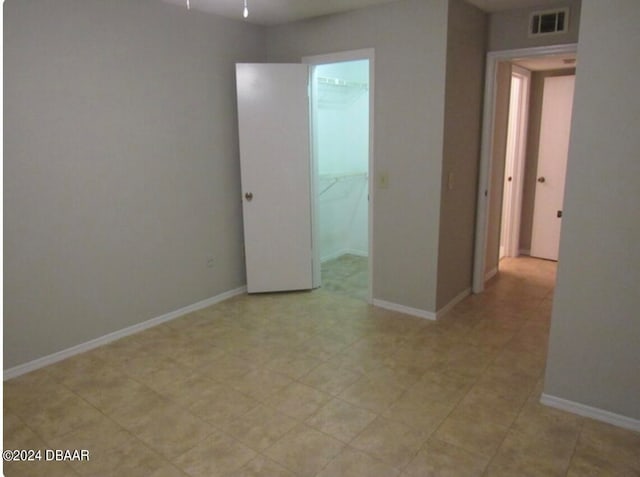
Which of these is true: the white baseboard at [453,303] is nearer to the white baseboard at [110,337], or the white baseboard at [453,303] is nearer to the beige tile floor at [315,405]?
the beige tile floor at [315,405]

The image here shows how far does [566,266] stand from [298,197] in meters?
2.36

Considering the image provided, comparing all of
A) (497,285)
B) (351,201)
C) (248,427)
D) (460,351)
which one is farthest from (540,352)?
(351,201)

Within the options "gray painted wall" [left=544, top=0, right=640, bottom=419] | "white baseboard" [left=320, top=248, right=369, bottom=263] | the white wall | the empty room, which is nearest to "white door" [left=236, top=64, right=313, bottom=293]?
the empty room

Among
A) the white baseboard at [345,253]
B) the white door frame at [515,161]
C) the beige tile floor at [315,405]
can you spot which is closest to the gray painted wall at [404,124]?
the beige tile floor at [315,405]

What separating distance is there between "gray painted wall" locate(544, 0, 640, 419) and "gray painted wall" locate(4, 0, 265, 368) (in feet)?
8.85

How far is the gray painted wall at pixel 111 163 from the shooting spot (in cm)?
280

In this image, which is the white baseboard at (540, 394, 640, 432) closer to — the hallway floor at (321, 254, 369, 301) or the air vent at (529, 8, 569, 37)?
the hallway floor at (321, 254, 369, 301)

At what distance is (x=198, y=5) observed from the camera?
11.3 ft

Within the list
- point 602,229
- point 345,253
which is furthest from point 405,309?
point 345,253

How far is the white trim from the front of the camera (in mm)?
3703

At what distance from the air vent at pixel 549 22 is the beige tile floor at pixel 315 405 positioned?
7.22ft

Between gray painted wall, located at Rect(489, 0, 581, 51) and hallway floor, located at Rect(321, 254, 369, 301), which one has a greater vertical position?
gray painted wall, located at Rect(489, 0, 581, 51)

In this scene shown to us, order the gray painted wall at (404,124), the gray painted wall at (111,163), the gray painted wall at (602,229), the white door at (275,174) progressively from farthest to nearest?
the white door at (275,174) < the gray painted wall at (404,124) < the gray painted wall at (111,163) < the gray painted wall at (602,229)

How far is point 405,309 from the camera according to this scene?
3.83 meters
